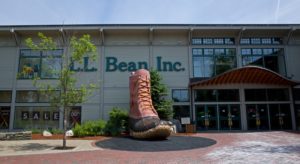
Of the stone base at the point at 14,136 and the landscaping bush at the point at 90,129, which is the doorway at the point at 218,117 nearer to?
the landscaping bush at the point at 90,129

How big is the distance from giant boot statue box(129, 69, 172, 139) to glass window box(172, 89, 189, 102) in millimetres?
6179

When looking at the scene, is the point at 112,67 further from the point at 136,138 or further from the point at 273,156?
the point at 273,156

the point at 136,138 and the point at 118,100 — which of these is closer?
the point at 136,138

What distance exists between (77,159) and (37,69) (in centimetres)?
1522

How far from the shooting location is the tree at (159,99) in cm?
1839

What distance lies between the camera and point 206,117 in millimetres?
20188

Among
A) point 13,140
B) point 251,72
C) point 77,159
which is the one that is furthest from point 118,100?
point 77,159

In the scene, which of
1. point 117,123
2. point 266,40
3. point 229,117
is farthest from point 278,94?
point 117,123

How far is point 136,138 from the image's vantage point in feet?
43.9

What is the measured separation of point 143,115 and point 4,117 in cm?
1396

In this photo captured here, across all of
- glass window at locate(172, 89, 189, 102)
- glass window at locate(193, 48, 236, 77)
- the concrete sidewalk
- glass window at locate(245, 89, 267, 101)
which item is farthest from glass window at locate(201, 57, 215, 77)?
the concrete sidewalk

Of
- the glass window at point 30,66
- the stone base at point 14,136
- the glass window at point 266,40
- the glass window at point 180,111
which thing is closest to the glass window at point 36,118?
the glass window at point 30,66

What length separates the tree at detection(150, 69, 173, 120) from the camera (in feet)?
60.3

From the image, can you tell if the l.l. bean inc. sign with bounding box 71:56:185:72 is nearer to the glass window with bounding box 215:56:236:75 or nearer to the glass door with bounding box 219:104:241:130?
the glass window with bounding box 215:56:236:75
